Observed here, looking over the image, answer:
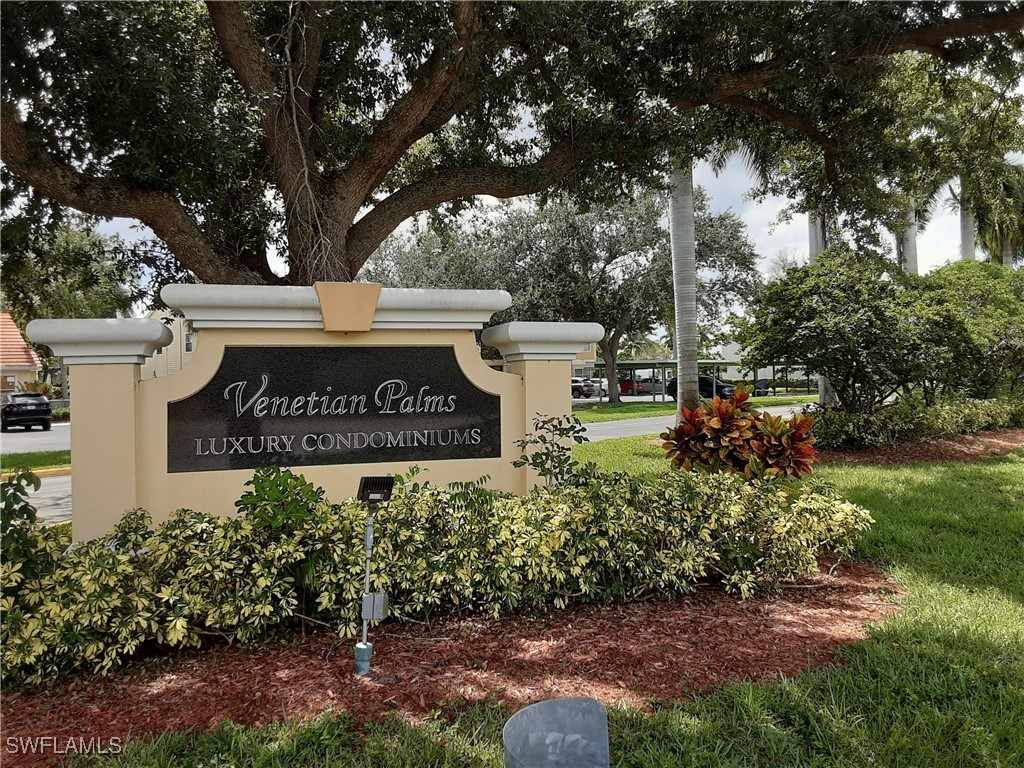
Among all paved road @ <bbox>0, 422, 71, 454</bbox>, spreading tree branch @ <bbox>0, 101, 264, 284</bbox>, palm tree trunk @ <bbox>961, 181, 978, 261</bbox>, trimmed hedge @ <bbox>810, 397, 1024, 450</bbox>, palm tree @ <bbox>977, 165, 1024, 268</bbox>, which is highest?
palm tree @ <bbox>977, 165, 1024, 268</bbox>

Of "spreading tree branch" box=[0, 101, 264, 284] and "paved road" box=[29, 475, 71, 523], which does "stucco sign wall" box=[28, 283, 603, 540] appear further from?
"paved road" box=[29, 475, 71, 523]

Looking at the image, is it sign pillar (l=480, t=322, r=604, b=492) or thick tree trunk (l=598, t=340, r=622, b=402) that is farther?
thick tree trunk (l=598, t=340, r=622, b=402)

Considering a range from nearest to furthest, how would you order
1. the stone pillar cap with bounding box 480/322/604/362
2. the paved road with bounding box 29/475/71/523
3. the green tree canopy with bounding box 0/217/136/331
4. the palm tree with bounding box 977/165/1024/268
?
1. the stone pillar cap with bounding box 480/322/604/362
2. the green tree canopy with bounding box 0/217/136/331
3. the paved road with bounding box 29/475/71/523
4. the palm tree with bounding box 977/165/1024/268

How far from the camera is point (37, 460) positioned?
14.5 meters

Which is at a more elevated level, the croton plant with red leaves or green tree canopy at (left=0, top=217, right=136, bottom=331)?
green tree canopy at (left=0, top=217, right=136, bottom=331)

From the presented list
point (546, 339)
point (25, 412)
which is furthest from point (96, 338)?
point (25, 412)

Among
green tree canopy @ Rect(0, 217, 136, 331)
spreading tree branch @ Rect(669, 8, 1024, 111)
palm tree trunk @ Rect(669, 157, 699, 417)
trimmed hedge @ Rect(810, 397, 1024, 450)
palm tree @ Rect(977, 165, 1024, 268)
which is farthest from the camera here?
palm tree @ Rect(977, 165, 1024, 268)

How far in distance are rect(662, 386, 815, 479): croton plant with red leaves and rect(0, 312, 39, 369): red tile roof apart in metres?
29.4

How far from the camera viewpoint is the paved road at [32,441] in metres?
17.5

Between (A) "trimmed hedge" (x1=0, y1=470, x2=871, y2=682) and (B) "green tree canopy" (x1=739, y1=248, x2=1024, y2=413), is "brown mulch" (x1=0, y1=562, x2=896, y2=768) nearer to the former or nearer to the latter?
(A) "trimmed hedge" (x1=0, y1=470, x2=871, y2=682)

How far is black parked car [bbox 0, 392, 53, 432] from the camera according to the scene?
24.2 m

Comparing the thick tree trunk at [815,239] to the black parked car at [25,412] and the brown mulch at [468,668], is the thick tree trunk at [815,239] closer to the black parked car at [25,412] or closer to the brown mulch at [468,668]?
the brown mulch at [468,668]

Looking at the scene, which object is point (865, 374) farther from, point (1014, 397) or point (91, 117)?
point (91, 117)

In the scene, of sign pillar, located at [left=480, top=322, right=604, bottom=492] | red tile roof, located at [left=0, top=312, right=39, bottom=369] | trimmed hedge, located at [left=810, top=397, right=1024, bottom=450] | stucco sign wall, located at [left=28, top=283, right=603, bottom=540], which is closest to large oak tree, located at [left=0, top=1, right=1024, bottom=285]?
stucco sign wall, located at [left=28, top=283, right=603, bottom=540]
